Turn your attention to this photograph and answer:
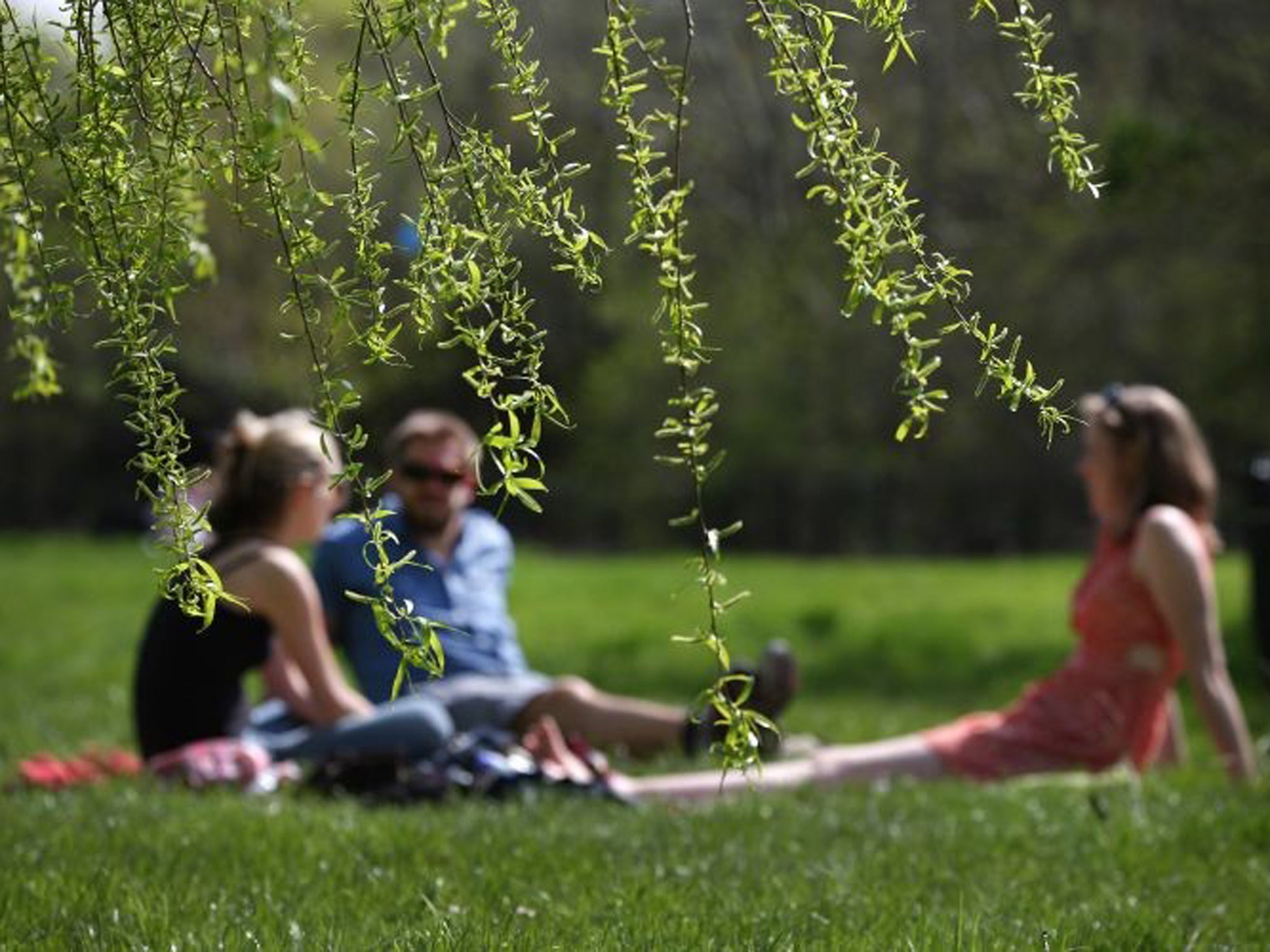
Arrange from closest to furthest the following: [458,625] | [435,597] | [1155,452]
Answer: [1155,452] → [458,625] → [435,597]

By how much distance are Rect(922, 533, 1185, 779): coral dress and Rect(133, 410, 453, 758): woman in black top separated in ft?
6.34

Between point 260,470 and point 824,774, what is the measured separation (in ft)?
6.85

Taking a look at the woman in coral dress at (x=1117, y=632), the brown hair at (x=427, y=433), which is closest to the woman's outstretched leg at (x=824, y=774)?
the woman in coral dress at (x=1117, y=632)

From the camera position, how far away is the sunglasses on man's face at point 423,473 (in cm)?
732

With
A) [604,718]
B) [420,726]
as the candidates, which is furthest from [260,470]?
[604,718]

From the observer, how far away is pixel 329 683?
618 cm

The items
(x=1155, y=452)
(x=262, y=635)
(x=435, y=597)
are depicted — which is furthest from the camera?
(x=435, y=597)

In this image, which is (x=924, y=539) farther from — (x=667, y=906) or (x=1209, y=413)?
(x=667, y=906)

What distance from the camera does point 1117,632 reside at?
260 inches

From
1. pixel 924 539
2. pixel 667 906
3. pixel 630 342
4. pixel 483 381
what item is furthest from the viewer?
pixel 630 342

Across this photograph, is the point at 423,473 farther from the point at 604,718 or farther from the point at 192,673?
the point at 192,673

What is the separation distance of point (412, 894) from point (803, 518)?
22.8 metres

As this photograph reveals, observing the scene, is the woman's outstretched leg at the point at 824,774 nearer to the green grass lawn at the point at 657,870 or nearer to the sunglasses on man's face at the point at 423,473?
the green grass lawn at the point at 657,870

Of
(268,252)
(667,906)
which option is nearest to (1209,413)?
(268,252)
